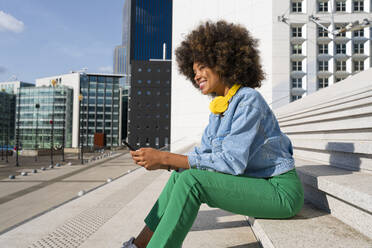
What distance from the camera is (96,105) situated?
213 feet

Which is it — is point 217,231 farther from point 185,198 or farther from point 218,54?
point 218,54

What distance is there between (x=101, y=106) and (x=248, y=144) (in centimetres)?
6790

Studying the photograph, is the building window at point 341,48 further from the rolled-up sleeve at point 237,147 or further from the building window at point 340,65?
the rolled-up sleeve at point 237,147

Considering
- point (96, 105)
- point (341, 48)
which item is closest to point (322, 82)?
point (341, 48)

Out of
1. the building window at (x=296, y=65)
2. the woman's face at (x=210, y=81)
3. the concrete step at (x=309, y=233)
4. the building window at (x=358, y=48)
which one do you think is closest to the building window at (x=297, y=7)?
the building window at (x=296, y=65)

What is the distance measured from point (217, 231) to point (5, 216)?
33.2ft

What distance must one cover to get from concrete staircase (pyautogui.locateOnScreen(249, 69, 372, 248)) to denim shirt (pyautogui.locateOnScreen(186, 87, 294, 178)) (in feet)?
0.99

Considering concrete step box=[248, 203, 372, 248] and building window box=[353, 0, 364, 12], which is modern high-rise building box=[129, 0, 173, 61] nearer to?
building window box=[353, 0, 364, 12]

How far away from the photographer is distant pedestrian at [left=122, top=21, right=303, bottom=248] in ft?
4.17

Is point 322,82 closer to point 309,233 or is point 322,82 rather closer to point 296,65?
point 296,65

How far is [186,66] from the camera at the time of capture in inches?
90.8

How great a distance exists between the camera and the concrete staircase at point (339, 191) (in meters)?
1.24

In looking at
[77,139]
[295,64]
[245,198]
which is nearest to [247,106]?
[245,198]

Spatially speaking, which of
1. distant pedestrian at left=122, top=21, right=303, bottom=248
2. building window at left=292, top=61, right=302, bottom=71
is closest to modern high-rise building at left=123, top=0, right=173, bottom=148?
building window at left=292, top=61, right=302, bottom=71
